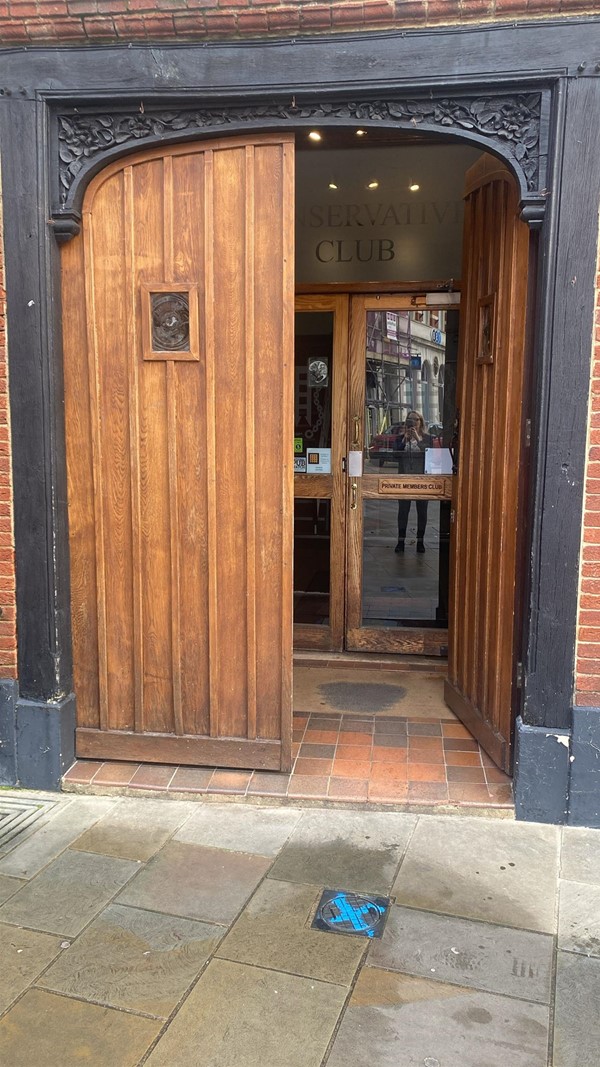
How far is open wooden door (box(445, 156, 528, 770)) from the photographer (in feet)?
11.9

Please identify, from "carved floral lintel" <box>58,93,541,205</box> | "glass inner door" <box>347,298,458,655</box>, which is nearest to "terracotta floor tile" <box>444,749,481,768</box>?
"glass inner door" <box>347,298,458,655</box>

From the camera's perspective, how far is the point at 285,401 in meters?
3.62

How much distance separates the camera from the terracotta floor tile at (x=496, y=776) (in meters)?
3.74

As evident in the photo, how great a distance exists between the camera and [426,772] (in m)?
3.86

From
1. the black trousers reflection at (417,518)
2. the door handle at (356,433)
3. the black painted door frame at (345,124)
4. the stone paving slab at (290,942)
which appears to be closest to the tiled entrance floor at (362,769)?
the black painted door frame at (345,124)

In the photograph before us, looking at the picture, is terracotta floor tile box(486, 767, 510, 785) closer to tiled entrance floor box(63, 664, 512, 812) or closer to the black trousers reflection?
tiled entrance floor box(63, 664, 512, 812)

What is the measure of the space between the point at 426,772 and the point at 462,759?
0.25 m

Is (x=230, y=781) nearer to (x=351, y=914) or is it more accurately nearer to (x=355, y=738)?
(x=355, y=738)

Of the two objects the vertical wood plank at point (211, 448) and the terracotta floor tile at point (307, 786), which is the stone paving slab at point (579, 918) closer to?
the terracotta floor tile at point (307, 786)

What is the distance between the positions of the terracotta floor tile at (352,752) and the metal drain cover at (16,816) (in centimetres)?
145

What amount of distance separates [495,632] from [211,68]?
2907 mm

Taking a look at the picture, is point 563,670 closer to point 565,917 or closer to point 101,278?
Result: point 565,917

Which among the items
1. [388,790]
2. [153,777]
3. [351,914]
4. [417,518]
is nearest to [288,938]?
[351,914]

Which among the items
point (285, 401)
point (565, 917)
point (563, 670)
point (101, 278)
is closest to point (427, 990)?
point (565, 917)
